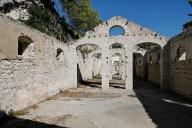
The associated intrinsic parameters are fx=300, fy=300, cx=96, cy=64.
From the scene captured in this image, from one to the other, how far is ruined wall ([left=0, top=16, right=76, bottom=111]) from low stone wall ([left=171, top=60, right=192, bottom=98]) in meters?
7.17

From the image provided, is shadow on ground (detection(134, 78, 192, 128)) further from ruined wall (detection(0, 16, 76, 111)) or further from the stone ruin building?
ruined wall (detection(0, 16, 76, 111))

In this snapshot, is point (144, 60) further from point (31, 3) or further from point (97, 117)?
point (97, 117)

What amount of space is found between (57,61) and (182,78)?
7.39 m

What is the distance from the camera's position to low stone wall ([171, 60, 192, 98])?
15289 mm

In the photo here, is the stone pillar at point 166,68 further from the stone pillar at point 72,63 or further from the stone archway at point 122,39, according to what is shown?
the stone pillar at point 72,63

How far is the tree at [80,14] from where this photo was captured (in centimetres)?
3453

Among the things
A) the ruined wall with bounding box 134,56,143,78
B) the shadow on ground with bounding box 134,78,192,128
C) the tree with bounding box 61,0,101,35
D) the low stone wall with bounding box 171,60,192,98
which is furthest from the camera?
the ruined wall with bounding box 134,56,143,78

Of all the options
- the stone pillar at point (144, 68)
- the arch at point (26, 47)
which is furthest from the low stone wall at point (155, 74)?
the arch at point (26, 47)

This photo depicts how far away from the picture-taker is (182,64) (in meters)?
16.9

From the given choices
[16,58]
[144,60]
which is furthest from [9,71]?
[144,60]

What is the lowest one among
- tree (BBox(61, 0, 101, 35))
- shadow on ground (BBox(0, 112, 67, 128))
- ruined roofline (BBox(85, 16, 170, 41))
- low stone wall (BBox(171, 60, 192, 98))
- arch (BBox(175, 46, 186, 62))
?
shadow on ground (BBox(0, 112, 67, 128))

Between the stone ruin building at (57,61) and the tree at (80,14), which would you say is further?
the tree at (80,14)

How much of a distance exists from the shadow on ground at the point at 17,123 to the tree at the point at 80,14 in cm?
2451

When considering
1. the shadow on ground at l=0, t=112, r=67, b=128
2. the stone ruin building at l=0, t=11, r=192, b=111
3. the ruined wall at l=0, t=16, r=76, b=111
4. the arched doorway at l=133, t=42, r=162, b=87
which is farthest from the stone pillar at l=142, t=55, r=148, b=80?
the shadow on ground at l=0, t=112, r=67, b=128
